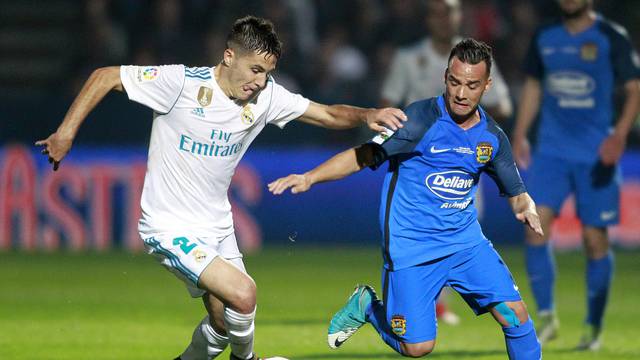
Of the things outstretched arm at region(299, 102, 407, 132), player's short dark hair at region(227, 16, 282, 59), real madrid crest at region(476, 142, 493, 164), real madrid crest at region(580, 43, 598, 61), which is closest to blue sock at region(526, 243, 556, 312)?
real madrid crest at region(580, 43, 598, 61)

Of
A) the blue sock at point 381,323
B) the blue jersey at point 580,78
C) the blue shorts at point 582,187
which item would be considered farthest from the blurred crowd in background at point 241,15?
the blue sock at point 381,323

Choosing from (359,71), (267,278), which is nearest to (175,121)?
(267,278)

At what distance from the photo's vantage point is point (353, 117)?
24.3ft

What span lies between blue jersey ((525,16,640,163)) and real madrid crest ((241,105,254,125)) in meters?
3.30

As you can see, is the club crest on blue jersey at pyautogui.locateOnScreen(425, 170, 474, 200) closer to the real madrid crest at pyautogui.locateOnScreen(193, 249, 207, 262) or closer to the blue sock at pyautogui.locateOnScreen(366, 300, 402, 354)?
the blue sock at pyautogui.locateOnScreen(366, 300, 402, 354)

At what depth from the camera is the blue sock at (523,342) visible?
718cm

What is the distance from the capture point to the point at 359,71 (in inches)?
733

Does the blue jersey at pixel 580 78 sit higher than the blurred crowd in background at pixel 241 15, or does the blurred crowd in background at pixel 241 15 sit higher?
the blue jersey at pixel 580 78

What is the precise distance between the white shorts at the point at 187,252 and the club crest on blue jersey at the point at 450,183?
117 cm

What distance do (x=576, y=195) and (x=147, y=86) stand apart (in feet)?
13.0

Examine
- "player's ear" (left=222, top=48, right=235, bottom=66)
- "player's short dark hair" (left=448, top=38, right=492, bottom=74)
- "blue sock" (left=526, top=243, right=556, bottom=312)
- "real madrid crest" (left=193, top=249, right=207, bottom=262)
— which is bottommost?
"blue sock" (left=526, top=243, right=556, bottom=312)

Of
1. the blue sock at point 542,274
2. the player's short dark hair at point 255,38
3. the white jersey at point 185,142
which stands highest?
the player's short dark hair at point 255,38

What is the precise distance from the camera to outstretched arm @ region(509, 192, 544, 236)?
7.07m

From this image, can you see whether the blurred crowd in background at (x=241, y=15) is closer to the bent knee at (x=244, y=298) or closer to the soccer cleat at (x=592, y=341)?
the soccer cleat at (x=592, y=341)
